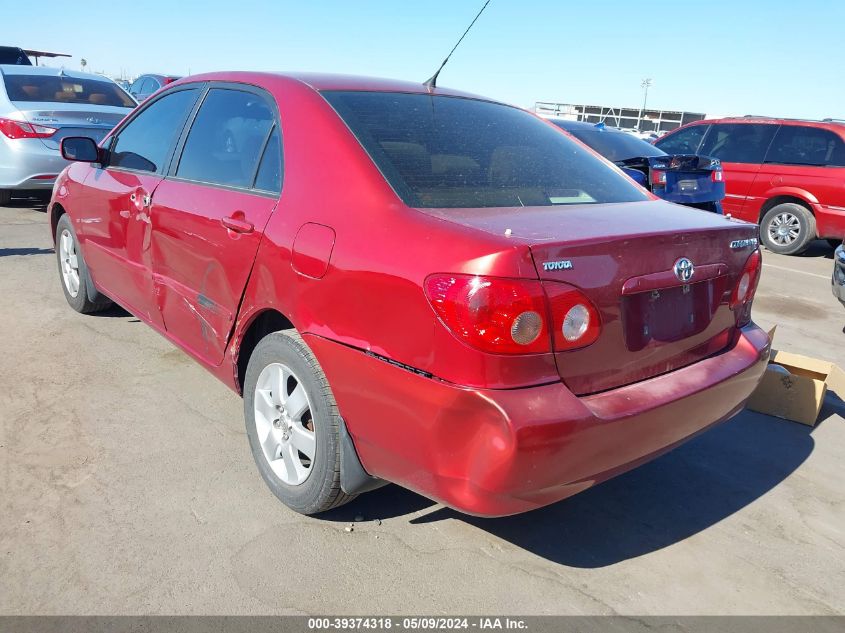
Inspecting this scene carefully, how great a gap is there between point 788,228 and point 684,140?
83.8 inches

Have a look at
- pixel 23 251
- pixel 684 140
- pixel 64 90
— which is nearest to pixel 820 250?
pixel 684 140

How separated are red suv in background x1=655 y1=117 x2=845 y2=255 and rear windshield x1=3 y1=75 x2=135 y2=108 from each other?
8.29 meters

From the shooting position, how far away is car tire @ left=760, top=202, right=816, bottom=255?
364 inches

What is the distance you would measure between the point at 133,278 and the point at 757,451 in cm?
345

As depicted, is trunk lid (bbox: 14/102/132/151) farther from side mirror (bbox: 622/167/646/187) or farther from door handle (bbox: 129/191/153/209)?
side mirror (bbox: 622/167/646/187)

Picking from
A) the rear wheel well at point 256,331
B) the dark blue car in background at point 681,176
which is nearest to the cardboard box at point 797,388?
the rear wheel well at point 256,331

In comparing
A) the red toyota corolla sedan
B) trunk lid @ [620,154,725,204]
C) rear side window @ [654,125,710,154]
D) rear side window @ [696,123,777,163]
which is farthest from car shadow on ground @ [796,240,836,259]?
the red toyota corolla sedan

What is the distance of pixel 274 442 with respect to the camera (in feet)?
9.29

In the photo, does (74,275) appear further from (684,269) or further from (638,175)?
(638,175)

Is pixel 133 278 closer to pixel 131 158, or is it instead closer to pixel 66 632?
pixel 131 158

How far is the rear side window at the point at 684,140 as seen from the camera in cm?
1041

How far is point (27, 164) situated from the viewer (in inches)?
317

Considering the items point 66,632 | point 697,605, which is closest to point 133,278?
point 66,632

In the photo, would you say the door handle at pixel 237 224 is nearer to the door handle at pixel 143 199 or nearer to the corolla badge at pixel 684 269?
the door handle at pixel 143 199
